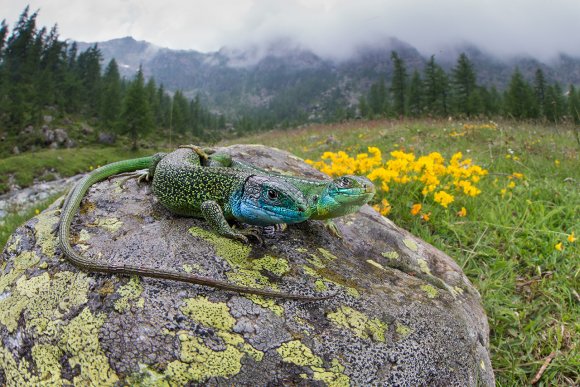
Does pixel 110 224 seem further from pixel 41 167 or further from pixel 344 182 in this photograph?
pixel 41 167

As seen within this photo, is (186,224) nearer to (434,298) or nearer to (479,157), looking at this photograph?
(434,298)

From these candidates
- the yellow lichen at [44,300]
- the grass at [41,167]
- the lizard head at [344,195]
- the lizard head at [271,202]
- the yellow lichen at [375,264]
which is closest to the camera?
the yellow lichen at [44,300]

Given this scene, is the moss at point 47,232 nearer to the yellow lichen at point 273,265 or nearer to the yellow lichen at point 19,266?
the yellow lichen at point 19,266

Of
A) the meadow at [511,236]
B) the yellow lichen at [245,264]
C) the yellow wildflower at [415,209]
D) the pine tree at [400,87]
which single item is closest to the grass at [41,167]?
the meadow at [511,236]

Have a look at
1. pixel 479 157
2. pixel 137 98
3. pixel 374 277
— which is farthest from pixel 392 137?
pixel 137 98

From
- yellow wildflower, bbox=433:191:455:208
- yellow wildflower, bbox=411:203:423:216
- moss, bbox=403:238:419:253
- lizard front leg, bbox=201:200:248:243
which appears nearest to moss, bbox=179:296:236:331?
lizard front leg, bbox=201:200:248:243

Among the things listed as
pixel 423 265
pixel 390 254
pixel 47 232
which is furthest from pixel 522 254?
pixel 47 232
